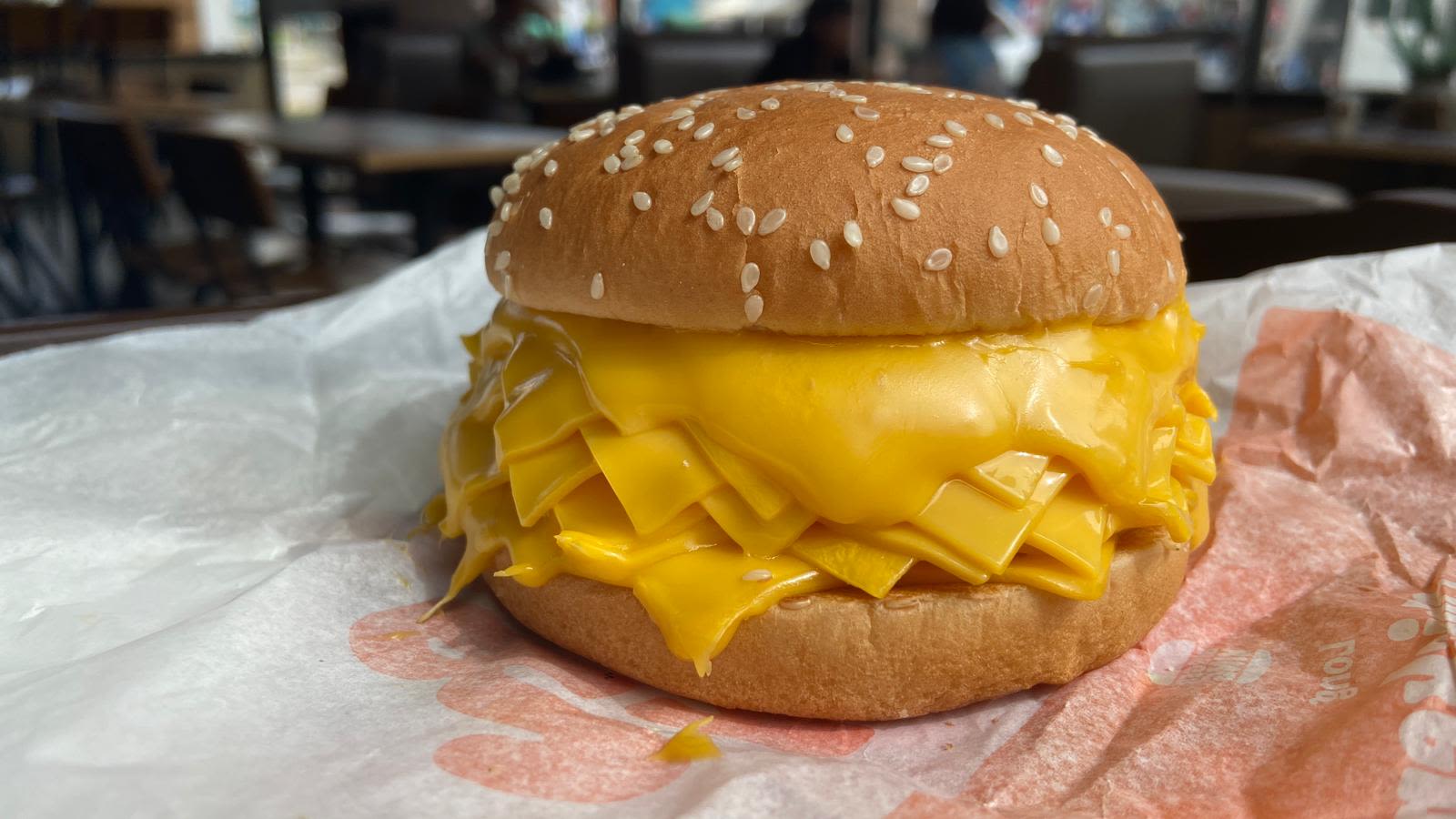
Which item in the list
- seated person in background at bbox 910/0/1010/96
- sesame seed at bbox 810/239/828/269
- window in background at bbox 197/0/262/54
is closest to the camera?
sesame seed at bbox 810/239/828/269

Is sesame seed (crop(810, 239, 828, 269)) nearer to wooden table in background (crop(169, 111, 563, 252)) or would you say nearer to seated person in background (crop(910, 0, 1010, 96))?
wooden table in background (crop(169, 111, 563, 252))

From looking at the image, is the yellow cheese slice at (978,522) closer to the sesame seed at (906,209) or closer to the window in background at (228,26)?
the sesame seed at (906,209)

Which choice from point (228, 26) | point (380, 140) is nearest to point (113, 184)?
point (380, 140)

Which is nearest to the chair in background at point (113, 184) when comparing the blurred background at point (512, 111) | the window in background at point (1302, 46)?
the blurred background at point (512, 111)

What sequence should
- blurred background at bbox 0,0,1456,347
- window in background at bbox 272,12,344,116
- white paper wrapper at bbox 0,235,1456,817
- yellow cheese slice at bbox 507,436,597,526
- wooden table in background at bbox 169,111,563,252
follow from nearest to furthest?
white paper wrapper at bbox 0,235,1456,817, yellow cheese slice at bbox 507,436,597,526, blurred background at bbox 0,0,1456,347, wooden table in background at bbox 169,111,563,252, window in background at bbox 272,12,344,116

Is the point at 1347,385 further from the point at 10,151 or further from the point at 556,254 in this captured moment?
the point at 10,151

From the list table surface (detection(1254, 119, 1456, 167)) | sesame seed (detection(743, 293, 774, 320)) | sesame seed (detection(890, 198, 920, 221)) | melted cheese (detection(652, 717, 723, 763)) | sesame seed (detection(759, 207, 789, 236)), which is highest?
sesame seed (detection(890, 198, 920, 221))

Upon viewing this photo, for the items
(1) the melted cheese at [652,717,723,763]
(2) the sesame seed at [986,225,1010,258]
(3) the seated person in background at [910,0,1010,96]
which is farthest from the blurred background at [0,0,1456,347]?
(1) the melted cheese at [652,717,723,763]
